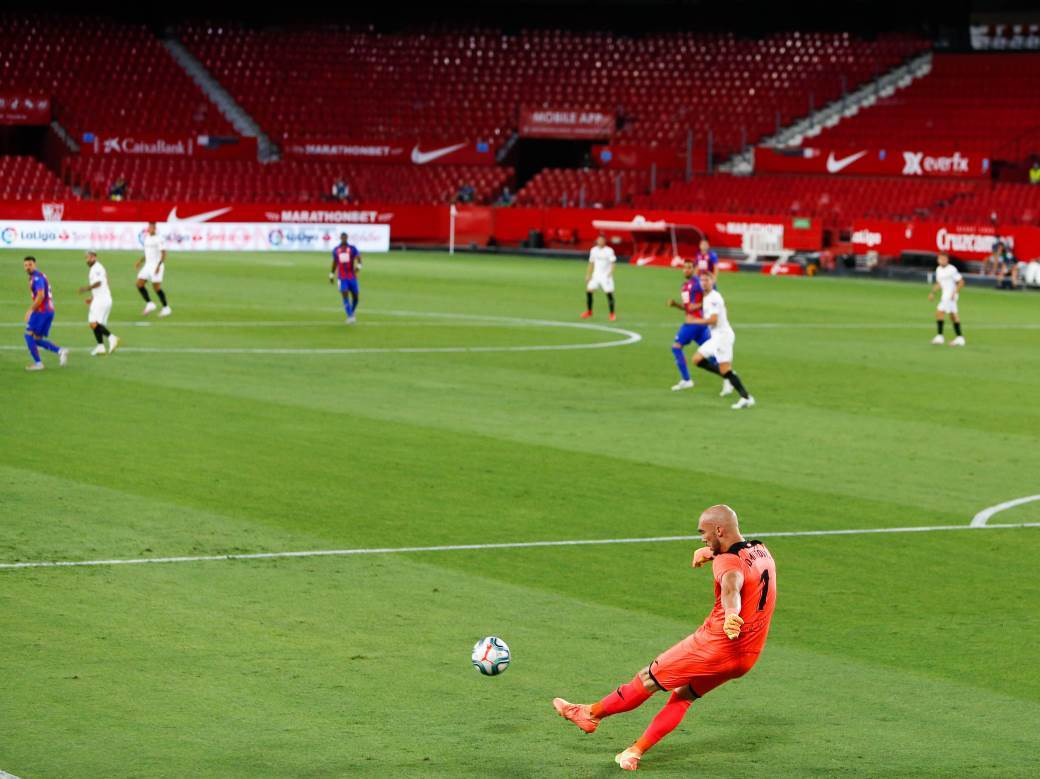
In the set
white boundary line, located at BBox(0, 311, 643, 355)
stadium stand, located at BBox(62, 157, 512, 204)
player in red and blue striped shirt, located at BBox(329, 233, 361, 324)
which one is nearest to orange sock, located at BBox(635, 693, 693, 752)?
white boundary line, located at BBox(0, 311, 643, 355)

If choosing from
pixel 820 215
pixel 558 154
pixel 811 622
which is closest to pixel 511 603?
pixel 811 622

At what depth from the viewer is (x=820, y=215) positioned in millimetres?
63344

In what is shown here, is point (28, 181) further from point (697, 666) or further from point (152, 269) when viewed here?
point (697, 666)

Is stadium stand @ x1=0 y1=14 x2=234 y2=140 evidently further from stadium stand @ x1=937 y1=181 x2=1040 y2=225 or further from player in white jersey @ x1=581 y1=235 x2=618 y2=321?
player in white jersey @ x1=581 y1=235 x2=618 y2=321

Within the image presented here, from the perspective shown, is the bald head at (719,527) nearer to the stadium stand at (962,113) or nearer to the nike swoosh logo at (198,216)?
the nike swoosh logo at (198,216)

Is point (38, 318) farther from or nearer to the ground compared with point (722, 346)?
farther from the ground

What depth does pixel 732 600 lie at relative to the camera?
9.25 metres

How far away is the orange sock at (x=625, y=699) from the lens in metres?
9.67

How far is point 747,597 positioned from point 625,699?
0.97 m

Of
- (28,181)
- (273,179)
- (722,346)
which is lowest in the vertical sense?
(722,346)

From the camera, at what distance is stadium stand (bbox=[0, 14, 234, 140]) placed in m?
73.1

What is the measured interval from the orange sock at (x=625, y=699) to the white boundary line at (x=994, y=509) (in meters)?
8.50

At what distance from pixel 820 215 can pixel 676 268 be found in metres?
6.80

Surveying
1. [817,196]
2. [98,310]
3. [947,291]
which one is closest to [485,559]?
[98,310]
